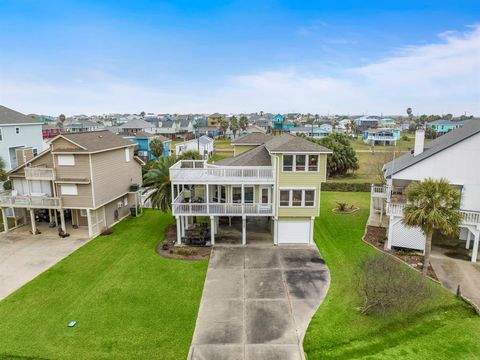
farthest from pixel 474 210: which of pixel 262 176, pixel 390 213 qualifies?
pixel 262 176

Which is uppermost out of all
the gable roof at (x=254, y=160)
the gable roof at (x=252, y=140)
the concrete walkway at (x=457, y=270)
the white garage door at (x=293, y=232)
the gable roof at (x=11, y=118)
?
the gable roof at (x=11, y=118)

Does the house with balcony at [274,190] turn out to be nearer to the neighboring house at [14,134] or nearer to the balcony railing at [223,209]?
the balcony railing at [223,209]

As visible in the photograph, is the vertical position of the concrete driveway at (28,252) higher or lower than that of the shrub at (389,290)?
lower

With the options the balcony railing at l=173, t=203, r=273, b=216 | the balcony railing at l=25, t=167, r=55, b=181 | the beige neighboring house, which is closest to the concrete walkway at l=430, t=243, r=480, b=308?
the balcony railing at l=173, t=203, r=273, b=216

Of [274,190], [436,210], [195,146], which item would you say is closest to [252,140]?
[274,190]

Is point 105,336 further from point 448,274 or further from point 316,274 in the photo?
point 448,274

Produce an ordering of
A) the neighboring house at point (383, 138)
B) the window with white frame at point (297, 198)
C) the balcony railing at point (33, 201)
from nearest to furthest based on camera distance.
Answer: the window with white frame at point (297, 198) < the balcony railing at point (33, 201) < the neighboring house at point (383, 138)

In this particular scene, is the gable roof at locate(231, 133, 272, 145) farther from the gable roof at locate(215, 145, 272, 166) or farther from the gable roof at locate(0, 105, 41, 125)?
the gable roof at locate(0, 105, 41, 125)

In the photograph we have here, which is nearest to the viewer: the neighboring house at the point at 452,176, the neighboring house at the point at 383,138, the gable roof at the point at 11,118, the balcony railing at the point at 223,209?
the neighboring house at the point at 452,176

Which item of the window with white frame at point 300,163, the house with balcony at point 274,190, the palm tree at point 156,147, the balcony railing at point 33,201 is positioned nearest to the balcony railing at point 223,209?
the house with balcony at point 274,190
